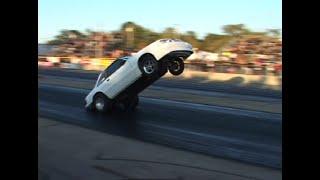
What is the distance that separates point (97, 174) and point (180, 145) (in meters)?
3.19

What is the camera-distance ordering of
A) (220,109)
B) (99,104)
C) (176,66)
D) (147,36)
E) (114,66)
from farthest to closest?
(147,36) < (220,109) < (99,104) < (176,66) < (114,66)

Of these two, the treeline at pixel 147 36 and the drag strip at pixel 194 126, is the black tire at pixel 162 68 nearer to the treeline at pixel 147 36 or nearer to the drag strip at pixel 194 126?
the drag strip at pixel 194 126

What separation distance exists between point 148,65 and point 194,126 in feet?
11.2

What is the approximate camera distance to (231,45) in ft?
210

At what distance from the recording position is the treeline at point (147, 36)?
7369 centimetres

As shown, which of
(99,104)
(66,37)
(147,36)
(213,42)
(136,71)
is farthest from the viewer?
(66,37)

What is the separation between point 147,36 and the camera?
8525 centimetres

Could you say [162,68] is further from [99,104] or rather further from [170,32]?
[170,32]

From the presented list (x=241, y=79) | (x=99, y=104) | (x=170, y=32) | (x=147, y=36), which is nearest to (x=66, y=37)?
(x=147, y=36)

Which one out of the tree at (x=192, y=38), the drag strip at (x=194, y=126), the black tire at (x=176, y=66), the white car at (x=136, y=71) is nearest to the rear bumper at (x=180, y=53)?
the white car at (x=136, y=71)
